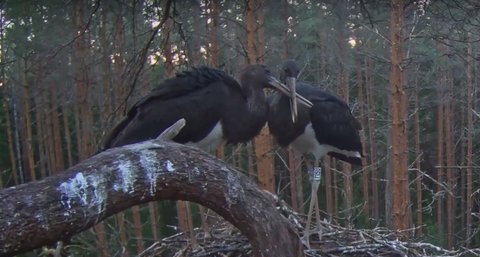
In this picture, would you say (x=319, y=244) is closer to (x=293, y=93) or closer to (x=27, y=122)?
A: (x=293, y=93)

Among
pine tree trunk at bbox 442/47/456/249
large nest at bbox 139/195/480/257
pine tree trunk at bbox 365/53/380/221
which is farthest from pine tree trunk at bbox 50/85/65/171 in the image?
large nest at bbox 139/195/480/257

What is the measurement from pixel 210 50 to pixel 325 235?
570cm

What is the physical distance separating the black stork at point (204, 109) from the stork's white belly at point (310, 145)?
0.66m

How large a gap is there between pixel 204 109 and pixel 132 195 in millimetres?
2972

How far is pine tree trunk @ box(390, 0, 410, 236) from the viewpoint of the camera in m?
8.83

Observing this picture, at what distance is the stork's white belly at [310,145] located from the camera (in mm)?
6166

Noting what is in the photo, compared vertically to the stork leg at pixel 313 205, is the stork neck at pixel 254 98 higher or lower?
higher

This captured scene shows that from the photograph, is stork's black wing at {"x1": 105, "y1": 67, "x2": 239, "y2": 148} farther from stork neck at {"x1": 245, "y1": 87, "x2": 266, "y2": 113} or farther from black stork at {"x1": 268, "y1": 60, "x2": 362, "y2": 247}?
black stork at {"x1": 268, "y1": 60, "x2": 362, "y2": 247}

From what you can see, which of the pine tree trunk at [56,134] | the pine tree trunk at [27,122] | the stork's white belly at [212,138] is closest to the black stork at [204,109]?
the stork's white belly at [212,138]

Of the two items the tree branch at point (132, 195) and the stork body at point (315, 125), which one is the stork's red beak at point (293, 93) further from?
the tree branch at point (132, 195)

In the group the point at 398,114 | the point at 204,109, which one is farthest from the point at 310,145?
the point at 398,114

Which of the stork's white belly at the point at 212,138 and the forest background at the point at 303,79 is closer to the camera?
the stork's white belly at the point at 212,138

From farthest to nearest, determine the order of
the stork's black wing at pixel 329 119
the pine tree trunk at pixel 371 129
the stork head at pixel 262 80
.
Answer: the pine tree trunk at pixel 371 129, the stork's black wing at pixel 329 119, the stork head at pixel 262 80

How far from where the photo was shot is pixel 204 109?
210 inches
